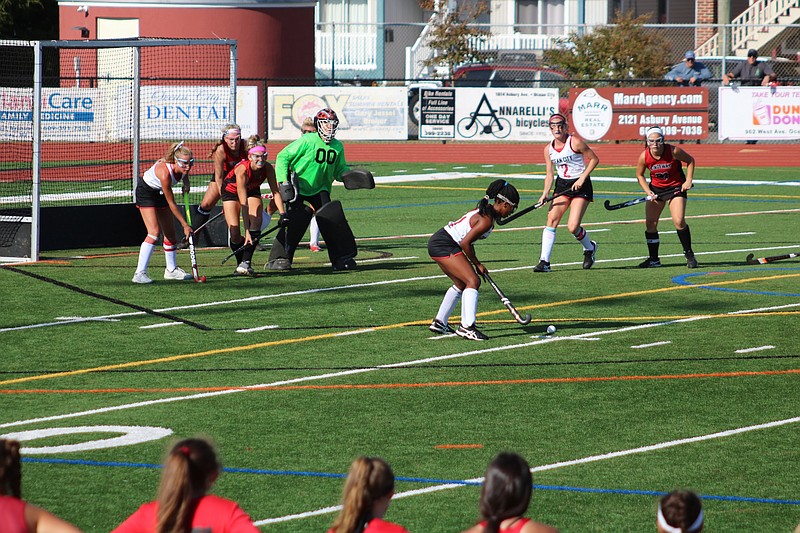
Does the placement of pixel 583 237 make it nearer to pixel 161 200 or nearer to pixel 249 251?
pixel 249 251

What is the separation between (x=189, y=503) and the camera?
4.75 metres

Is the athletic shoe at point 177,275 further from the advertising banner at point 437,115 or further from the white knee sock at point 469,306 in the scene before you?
the advertising banner at point 437,115

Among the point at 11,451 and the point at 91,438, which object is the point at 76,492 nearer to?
the point at 91,438

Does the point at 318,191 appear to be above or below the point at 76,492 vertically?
above

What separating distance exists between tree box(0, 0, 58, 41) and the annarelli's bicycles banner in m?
20.8

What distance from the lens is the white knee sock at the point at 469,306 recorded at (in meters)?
12.4

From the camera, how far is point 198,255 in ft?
64.2

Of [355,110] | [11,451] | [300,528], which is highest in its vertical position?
[355,110]

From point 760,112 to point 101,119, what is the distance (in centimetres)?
1673

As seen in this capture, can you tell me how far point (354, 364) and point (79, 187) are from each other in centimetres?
1810

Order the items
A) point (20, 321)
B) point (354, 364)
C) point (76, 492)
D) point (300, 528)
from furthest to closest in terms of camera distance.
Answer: point (20, 321), point (354, 364), point (76, 492), point (300, 528)

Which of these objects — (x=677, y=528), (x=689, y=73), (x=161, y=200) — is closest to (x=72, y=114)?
(x=689, y=73)

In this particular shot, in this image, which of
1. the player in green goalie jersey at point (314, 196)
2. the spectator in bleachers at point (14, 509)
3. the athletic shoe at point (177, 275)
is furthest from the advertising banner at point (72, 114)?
the spectator in bleachers at point (14, 509)

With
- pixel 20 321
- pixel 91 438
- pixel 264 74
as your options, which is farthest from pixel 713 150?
pixel 91 438
